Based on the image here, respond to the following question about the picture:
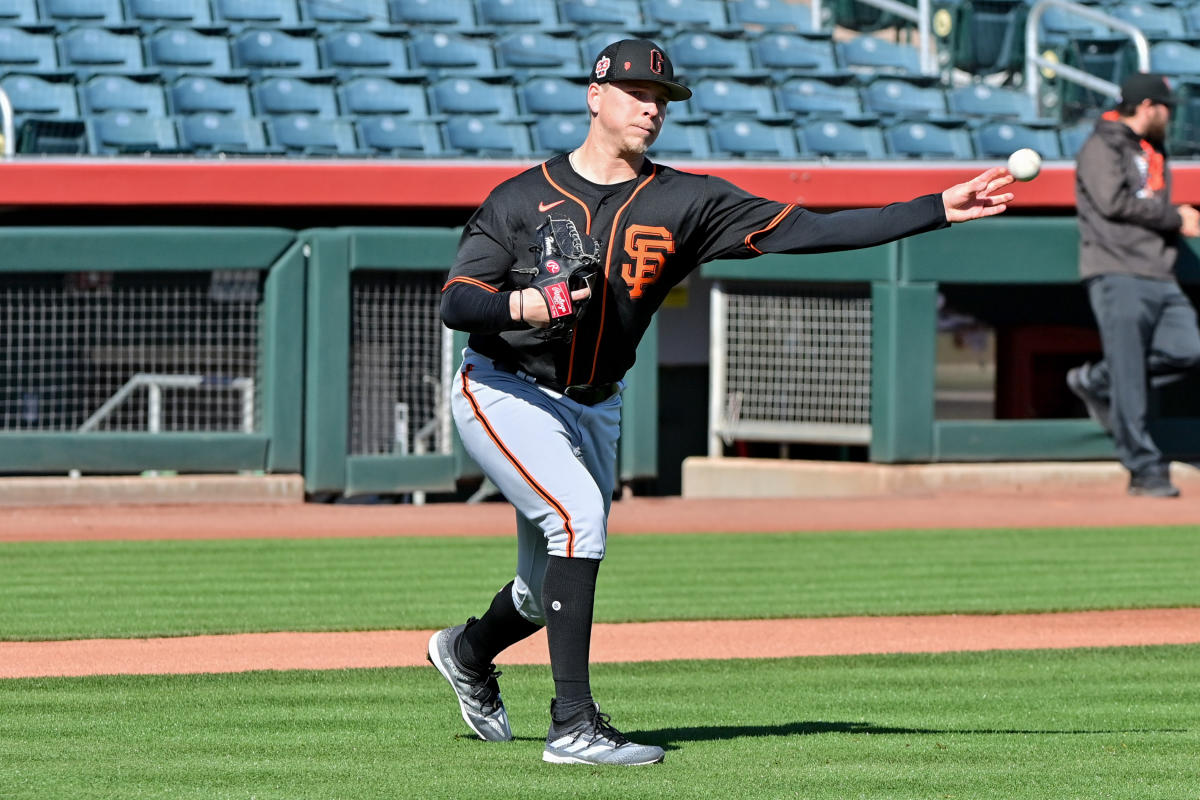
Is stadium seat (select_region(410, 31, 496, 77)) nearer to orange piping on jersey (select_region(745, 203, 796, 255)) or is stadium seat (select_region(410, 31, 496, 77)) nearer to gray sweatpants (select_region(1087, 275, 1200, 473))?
gray sweatpants (select_region(1087, 275, 1200, 473))

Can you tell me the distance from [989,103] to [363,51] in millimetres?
5592

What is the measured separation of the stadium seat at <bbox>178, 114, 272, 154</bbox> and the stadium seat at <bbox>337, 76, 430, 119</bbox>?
1.09 m

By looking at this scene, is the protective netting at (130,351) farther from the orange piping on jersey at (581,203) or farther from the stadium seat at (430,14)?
the orange piping on jersey at (581,203)

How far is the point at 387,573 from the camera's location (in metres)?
7.85

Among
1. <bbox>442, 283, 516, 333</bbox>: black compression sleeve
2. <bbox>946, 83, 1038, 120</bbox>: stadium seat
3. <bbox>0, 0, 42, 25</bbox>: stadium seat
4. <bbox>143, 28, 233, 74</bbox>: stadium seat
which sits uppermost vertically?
<bbox>0, 0, 42, 25</bbox>: stadium seat

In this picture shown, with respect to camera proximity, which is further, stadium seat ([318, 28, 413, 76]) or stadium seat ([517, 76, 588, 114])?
stadium seat ([318, 28, 413, 76])

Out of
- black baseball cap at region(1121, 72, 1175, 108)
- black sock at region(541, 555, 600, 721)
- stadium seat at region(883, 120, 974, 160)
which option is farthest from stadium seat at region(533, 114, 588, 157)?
black sock at region(541, 555, 600, 721)

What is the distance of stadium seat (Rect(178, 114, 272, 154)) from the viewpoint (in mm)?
12523

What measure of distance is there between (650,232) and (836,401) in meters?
7.82

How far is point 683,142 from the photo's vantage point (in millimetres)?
13414

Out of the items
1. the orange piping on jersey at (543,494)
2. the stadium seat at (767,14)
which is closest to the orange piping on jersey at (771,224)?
the orange piping on jersey at (543,494)

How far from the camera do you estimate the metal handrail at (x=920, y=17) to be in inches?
607

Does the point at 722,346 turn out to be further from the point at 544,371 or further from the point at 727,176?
the point at 544,371

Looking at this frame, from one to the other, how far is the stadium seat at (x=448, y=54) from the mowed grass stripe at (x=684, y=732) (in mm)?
10006
